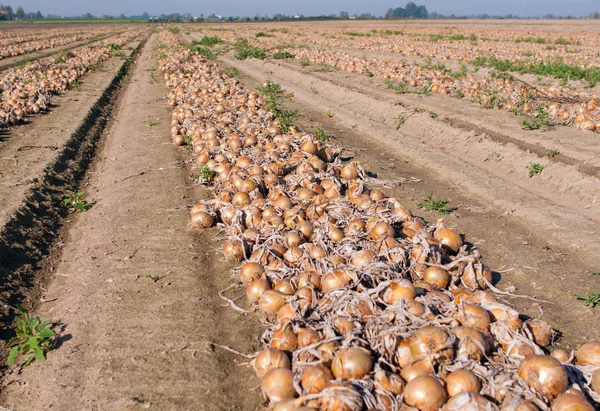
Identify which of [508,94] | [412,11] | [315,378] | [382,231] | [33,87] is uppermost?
[412,11]

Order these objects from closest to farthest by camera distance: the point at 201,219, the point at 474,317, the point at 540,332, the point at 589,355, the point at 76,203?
the point at 589,355
the point at 474,317
the point at 540,332
the point at 201,219
the point at 76,203

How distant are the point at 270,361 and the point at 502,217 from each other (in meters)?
4.29

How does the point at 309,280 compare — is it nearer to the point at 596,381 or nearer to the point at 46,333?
the point at 596,381

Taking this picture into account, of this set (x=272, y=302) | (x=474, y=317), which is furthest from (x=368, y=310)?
(x=272, y=302)

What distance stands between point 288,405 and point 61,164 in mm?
7221

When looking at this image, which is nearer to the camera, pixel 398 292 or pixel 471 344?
pixel 471 344

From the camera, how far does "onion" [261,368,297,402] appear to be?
9.17 ft

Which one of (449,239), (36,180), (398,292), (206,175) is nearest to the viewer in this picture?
(398,292)

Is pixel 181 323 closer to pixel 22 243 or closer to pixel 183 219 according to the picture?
pixel 183 219

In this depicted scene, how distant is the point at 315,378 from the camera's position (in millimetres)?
2725

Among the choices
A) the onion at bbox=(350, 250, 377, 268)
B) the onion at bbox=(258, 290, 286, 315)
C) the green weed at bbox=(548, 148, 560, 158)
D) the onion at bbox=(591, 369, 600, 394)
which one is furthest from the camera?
the green weed at bbox=(548, 148, 560, 158)

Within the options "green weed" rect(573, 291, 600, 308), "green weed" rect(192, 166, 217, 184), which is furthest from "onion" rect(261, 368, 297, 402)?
"green weed" rect(192, 166, 217, 184)

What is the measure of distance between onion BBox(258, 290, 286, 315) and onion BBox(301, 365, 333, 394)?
95 centimetres

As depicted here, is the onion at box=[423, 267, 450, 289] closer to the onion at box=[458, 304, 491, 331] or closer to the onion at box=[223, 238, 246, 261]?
the onion at box=[458, 304, 491, 331]
